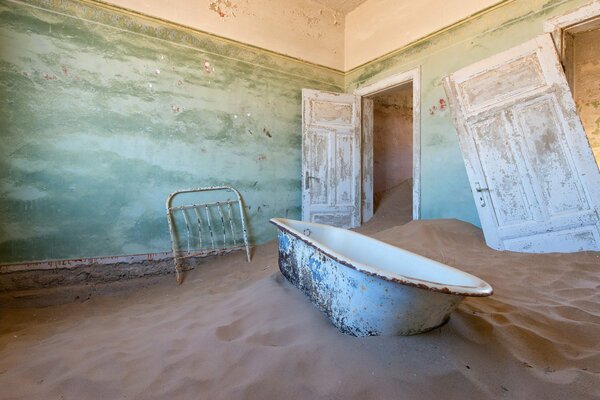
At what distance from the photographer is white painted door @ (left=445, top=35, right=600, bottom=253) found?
93.5 inches

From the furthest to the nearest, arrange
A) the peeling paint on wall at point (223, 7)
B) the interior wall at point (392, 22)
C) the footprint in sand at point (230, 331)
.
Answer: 1. the peeling paint on wall at point (223, 7)
2. the interior wall at point (392, 22)
3. the footprint in sand at point (230, 331)

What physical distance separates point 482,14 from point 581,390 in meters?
3.52

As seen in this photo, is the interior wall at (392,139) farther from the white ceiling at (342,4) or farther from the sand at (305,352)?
the sand at (305,352)

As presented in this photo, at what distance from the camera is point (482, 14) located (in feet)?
10.3

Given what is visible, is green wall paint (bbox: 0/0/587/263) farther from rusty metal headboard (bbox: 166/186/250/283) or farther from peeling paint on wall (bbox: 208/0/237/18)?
peeling paint on wall (bbox: 208/0/237/18)

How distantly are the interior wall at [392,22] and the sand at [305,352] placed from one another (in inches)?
114

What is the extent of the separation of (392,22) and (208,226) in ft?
11.8

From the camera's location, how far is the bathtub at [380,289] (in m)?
1.09

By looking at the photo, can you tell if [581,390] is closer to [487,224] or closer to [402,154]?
A: [487,224]

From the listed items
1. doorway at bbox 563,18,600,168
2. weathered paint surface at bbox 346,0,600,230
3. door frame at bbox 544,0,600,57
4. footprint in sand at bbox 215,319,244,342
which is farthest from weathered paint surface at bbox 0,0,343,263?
doorway at bbox 563,18,600,168

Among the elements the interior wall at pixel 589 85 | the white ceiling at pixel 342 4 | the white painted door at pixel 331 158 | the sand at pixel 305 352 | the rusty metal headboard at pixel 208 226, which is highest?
the white ceiling at pixel 342 4

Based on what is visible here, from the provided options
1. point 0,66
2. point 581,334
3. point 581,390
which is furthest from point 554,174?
point 0,66

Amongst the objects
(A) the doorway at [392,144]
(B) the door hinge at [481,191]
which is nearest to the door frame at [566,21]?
(B) the door hinge at [481,191]

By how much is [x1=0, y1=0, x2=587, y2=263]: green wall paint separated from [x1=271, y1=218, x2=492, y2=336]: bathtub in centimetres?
208
